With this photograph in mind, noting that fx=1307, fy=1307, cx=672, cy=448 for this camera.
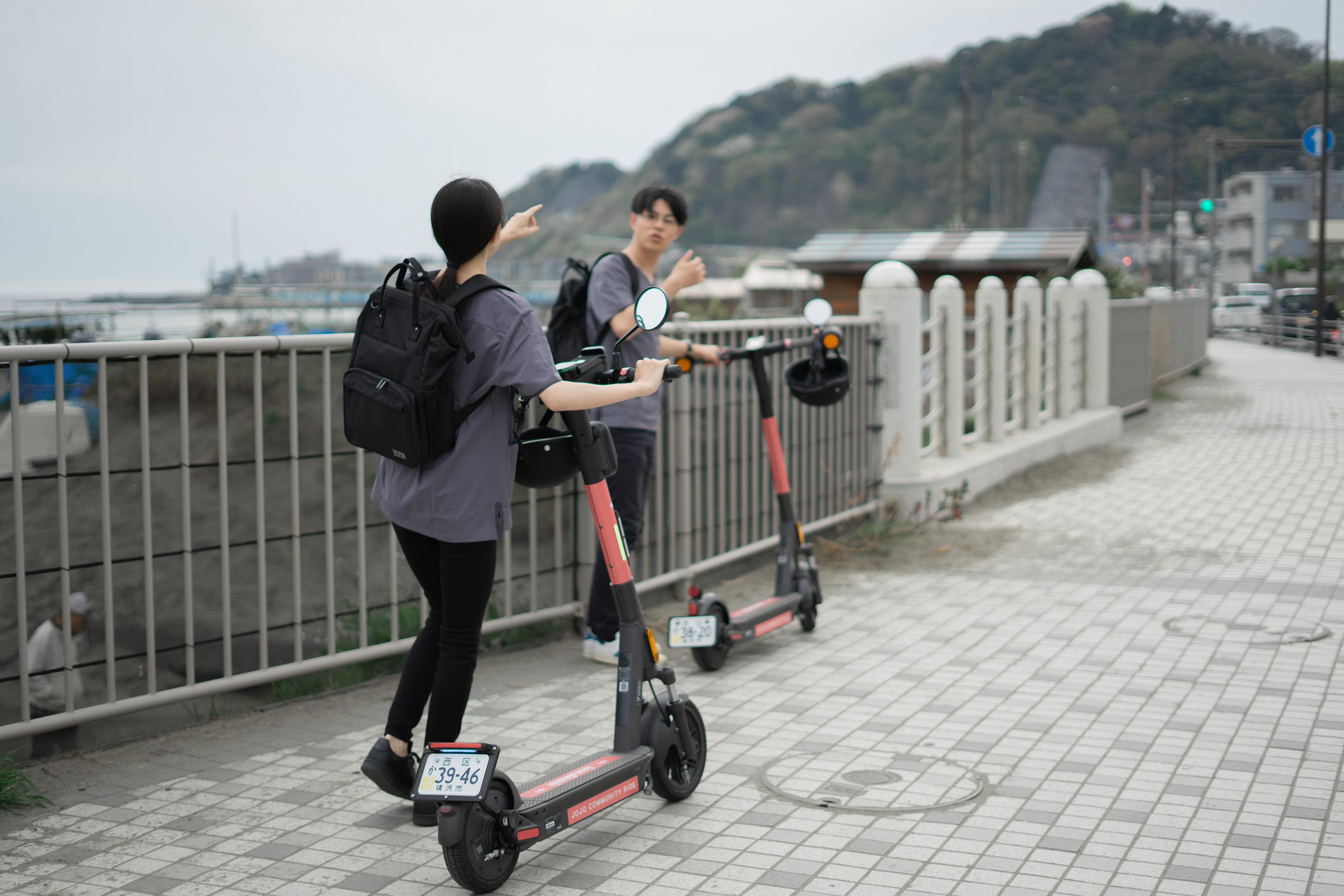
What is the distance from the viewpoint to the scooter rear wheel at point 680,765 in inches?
155

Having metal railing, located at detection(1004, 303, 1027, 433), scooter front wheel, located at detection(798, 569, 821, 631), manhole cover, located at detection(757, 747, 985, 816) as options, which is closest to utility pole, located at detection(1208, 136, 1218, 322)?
metal railing, located at detection(1004, 303, 1027, 433)

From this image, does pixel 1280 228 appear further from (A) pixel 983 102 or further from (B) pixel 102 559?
(B) pixel 102 559

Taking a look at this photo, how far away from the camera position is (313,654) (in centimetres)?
522

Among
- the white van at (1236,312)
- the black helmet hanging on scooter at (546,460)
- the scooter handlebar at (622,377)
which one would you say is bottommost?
the black helmet hanging on scooter at (546,460)

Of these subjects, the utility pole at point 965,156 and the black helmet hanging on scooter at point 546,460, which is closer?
the black helmet hanging on scooter at point 546,460

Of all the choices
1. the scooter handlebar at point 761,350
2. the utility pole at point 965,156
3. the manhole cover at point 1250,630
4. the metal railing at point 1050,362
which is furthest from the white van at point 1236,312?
the scooter handlebar at point 761,350

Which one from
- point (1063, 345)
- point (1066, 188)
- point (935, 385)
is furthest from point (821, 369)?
point (1066, 188)

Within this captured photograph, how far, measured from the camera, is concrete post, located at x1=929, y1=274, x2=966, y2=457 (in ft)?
35.1

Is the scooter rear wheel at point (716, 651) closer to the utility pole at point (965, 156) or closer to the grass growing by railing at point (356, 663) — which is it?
the grass growing by railing at point (356, 663)

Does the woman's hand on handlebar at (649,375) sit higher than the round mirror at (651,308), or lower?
lower

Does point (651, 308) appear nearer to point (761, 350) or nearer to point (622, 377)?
point (622, 377)

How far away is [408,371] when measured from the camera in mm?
3338

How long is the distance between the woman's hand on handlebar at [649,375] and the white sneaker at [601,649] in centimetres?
234

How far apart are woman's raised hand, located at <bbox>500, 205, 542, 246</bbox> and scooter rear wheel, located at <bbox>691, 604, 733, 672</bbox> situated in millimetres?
2216
